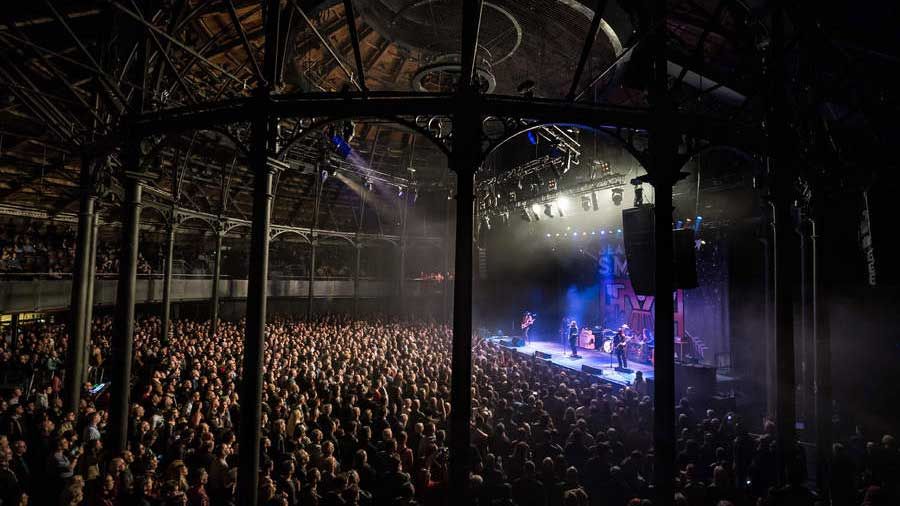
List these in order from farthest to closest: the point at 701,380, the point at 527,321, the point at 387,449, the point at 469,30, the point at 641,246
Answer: the point at 527,321 → the point at 701,380 → the point at 387,449 → the point at 641,246 → the point at 469,30

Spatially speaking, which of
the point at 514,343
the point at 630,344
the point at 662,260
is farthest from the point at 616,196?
the point at 662,260

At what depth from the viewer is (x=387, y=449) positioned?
6.10m

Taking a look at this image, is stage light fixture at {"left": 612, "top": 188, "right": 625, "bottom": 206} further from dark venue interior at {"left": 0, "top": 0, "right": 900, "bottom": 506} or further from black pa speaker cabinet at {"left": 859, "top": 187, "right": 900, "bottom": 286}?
black pa speaker cabinet at {"left": 859, "top": 187, "right": 900, "bottom": 286}

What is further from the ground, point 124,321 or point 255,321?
point 255,321

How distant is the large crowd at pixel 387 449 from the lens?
5.17 metres

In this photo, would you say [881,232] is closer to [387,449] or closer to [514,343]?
[387,449]

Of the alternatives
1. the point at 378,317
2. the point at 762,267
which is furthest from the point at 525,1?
the point at 378,317

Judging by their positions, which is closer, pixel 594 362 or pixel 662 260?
pixel 662 260

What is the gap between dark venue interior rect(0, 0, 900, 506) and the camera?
4.78 meters

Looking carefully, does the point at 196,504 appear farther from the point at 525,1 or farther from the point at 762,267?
the point at 762,267

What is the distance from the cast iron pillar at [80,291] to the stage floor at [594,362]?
12792mm

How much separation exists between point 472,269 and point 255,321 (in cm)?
255

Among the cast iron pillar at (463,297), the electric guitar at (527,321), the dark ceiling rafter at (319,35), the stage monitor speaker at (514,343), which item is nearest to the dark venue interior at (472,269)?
the cast iron pillar at (463,297)

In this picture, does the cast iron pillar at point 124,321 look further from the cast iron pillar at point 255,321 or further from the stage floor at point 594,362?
the stage floor at point 594,362
